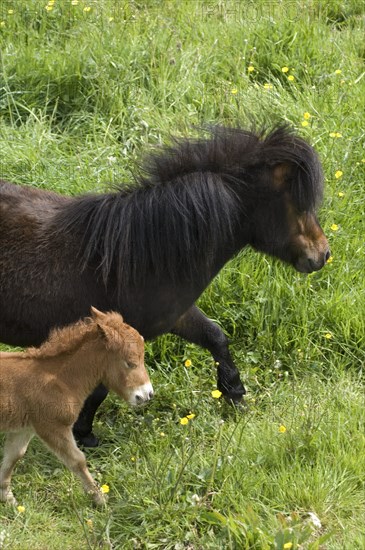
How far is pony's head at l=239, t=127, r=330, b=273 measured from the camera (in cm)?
572

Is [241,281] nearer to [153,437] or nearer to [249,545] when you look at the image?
[153,437]

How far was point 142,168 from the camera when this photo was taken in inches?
229

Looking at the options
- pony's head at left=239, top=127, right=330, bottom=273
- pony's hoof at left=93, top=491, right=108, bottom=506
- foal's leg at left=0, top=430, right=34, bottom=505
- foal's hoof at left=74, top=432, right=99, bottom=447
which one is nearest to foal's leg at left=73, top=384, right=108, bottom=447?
foal's hoof at left=74, top=432, right=99, bottom=447

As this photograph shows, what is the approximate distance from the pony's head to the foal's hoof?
136cm

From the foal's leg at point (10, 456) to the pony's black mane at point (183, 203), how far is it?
0.91m

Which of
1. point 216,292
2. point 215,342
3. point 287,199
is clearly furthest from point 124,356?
point 216,292

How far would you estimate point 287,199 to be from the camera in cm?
575

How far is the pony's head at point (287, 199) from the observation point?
5723 millimetres

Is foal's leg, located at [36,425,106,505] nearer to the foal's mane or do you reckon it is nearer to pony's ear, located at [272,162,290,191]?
the foal's mane

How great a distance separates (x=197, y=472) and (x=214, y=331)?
1117mm

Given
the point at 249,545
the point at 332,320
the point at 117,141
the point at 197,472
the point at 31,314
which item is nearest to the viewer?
the point at 249,545

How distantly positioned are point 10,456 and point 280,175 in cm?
200

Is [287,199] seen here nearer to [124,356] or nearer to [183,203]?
[183,203]

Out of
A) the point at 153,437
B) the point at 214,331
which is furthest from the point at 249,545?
the point at 214,331
